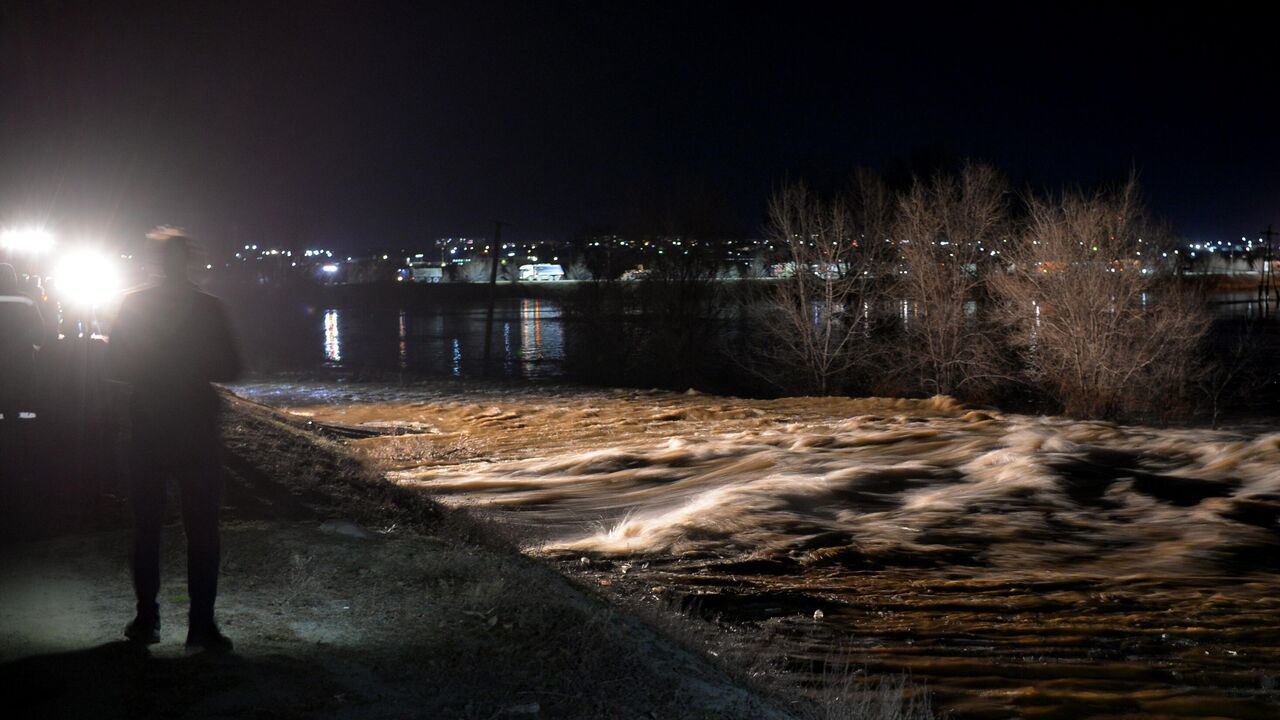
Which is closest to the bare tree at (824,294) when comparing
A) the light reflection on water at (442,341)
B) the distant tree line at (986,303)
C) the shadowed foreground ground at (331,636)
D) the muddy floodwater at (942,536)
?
the distant tree line at (986,303)

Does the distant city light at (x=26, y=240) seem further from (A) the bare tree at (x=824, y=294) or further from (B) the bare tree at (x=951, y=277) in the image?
(B) the bare tree at (x=951, y=277)

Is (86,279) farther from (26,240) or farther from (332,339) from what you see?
(332,339)

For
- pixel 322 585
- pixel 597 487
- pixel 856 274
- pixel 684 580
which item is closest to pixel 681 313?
pixel 856 274

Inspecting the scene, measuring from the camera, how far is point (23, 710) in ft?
15.7

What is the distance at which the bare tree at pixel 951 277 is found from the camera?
118ft

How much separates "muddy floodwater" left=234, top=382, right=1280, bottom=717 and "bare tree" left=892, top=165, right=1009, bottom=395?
1081 cm

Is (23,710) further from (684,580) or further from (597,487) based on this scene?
(597,487)

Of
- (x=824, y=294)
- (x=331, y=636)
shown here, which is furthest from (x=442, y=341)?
(x=331, y=636)

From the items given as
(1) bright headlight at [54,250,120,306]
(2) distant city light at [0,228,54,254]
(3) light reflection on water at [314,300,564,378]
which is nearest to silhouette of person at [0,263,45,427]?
(1) bright headlight at [54,250,120,306]

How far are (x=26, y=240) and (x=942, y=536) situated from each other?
973 inches

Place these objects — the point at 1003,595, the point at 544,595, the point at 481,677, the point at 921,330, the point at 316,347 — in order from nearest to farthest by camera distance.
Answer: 1. the point at 481,677
2. the point at 544,595
3. the point at 1003,595
4. the point at 921,330
5. the point at 316,347

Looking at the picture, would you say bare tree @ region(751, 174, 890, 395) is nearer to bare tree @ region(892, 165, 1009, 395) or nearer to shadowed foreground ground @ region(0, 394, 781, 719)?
bare tree @ region(892, 165, 1009, 395)

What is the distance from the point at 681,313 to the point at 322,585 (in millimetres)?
49216

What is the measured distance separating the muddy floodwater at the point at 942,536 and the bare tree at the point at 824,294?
516 inches
